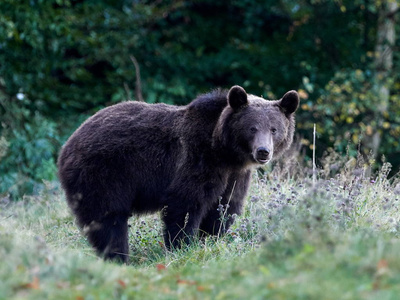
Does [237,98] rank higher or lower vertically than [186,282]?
higher

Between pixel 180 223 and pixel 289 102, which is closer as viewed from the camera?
pixel 180 223

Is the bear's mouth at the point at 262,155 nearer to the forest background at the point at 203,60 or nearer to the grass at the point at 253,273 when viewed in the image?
the grass at the point at 253,273

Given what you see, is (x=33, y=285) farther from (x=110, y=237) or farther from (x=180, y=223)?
(x=180, y=223)

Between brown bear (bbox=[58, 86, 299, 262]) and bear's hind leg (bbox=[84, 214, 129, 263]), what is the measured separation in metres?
0.01

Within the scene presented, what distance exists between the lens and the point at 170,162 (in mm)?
6730

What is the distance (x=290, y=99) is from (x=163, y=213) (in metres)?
1.89

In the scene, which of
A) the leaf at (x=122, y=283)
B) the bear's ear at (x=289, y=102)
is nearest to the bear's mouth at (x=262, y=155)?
the bear's ear at (x=289, y=102)

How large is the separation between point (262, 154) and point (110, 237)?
1812 millimetres

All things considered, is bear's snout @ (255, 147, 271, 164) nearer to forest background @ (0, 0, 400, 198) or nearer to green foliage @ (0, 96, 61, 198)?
green foliage @ (0, 96, 61, 198)

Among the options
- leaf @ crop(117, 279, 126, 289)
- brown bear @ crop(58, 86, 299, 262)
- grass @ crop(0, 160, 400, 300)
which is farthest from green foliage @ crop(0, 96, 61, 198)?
leaf @ crop(117, 279, 126, 289)

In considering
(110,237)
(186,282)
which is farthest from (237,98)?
(186,282)

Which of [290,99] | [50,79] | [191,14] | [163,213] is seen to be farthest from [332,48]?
[163,213]

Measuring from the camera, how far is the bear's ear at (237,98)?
262 inches

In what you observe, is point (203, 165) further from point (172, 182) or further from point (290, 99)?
point (290, 99)
